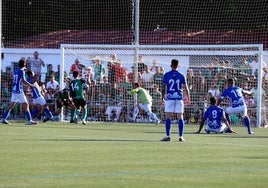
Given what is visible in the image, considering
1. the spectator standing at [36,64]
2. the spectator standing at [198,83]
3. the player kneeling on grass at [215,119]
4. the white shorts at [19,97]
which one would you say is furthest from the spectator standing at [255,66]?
the white shorts at [19,97]

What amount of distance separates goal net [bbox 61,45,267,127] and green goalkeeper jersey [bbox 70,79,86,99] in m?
2.31

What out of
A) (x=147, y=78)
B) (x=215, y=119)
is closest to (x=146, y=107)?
(x=147, y=78)

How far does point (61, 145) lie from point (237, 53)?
1989cm

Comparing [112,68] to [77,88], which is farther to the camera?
[112,68]

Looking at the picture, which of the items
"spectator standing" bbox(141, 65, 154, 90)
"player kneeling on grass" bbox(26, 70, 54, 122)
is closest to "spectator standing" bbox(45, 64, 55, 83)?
"spectator standing" bbox(141, 65, 154, 90)

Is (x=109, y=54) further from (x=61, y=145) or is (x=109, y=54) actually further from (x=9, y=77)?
(x=61, y=145)

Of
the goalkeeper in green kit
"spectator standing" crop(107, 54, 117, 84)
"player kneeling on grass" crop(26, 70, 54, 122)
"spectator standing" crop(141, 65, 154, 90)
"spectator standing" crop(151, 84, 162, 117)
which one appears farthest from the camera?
"spectator standing" crop(107, 54, 117, 84)

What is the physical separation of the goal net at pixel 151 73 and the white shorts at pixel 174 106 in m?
12.8

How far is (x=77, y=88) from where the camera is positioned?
34.2m

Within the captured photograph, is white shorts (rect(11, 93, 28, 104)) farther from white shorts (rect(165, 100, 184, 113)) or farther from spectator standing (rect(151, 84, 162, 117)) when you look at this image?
white shorts (rect(165, 100, 184, 113))

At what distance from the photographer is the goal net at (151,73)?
3662 cm

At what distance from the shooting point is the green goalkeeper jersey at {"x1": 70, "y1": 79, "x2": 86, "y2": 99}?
3400 cm

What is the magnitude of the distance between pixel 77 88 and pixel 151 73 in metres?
4.93

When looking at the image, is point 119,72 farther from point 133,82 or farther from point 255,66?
point 255,66
